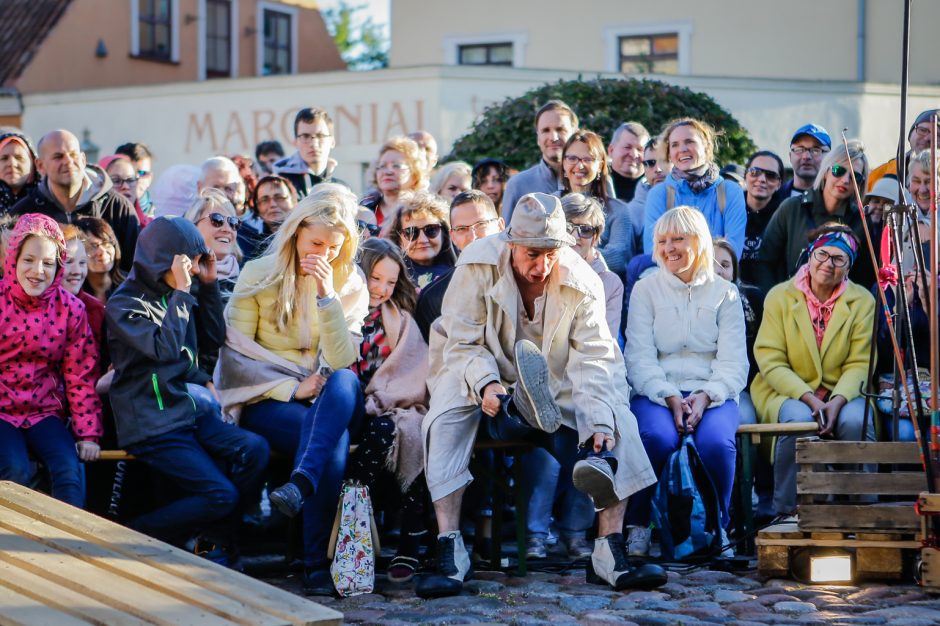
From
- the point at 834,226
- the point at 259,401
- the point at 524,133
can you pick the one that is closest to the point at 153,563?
the point at 259,401

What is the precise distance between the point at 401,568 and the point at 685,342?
6.15 ft

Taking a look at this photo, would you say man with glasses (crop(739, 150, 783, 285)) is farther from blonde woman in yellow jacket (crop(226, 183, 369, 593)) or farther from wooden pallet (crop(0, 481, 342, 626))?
wooden pallet (crop(0, 481, 342, 626))

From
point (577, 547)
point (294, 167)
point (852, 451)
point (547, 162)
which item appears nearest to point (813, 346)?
point (852, 451)

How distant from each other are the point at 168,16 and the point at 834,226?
21.2 m

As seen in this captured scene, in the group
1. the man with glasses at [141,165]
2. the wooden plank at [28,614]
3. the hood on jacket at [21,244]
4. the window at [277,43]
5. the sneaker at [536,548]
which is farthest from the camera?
the window at [277,43]

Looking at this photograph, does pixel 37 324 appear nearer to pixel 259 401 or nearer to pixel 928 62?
pixel 259 401

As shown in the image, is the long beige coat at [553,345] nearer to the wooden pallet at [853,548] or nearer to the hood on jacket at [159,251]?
the wooden pallet at [853,548]

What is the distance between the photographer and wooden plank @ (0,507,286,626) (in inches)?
188

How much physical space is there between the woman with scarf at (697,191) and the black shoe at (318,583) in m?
3.05

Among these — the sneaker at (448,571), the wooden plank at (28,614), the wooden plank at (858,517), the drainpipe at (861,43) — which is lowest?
the sneaker at (448,571)

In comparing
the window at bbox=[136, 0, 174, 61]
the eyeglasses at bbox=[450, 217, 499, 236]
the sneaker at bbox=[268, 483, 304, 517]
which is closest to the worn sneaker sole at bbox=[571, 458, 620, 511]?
the sneaker at bbox=[268, 483, 304, 517]

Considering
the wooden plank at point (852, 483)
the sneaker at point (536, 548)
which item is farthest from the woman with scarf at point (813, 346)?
the sneaker at point (536, 548)

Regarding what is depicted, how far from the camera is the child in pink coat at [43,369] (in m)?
6.36

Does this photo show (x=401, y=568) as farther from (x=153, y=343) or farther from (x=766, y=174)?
(x=766, y=174)
